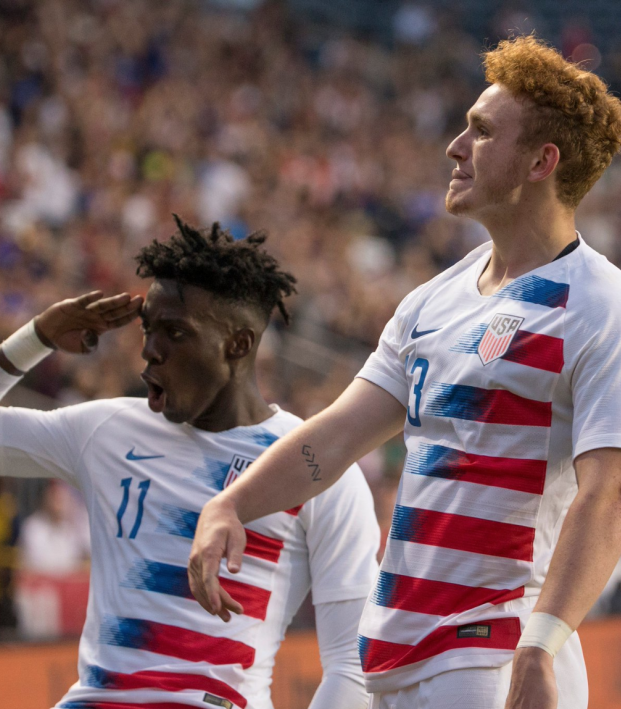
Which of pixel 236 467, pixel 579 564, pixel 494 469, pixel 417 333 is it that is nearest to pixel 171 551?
pixel 236 467

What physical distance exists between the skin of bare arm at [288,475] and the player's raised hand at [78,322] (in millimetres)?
Answer: 1107

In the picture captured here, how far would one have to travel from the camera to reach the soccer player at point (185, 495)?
3180 mm

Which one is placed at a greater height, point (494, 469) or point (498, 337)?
point (498, 337)

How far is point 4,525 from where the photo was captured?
729 centimetres

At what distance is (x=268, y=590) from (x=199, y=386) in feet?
2.23

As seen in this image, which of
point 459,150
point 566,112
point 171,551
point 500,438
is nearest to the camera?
point 500,438

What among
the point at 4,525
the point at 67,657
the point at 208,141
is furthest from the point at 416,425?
the point at 208,141

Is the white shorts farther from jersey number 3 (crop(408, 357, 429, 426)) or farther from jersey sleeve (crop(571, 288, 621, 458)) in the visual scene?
jersey number 3 (crop(408, 357, 429, 426))

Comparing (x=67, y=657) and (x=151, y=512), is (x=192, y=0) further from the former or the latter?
(x=151, y=512)

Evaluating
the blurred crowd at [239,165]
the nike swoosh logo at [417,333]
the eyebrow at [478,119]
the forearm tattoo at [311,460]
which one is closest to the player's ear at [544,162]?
the eyebrow at [478,119]

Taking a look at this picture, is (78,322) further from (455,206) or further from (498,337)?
(498,337)

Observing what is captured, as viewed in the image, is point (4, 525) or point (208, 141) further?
point (208, 141)

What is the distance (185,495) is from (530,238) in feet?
4.63

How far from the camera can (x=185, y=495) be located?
337cm
